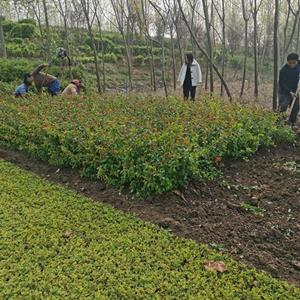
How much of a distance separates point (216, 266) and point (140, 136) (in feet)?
6.08

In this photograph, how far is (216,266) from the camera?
2.53 m

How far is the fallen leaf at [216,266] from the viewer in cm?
249

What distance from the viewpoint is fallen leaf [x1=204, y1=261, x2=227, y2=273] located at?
2.49m

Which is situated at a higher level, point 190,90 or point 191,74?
point 191,74

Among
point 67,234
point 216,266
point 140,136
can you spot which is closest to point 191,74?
point 140,136

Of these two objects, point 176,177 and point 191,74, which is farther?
point 191,74

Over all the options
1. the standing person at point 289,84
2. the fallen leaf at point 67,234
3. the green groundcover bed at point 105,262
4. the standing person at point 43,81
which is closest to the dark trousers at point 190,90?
the standing person at point 289,84

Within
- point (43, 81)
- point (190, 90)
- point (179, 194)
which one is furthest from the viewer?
point (43, 81)

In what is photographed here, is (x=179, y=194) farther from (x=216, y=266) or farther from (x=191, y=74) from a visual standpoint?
(x=191, y=74)

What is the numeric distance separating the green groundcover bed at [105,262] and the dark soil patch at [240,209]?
0.18 meters

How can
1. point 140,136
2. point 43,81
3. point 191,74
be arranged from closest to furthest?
1. point 140,136
2. point 191,74
3. point 43,81

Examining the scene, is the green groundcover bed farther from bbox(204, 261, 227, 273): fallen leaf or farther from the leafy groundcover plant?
the leafy groundcover plant

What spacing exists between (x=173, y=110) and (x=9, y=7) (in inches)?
787

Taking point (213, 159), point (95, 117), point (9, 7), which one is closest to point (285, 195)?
point (213, 159)
